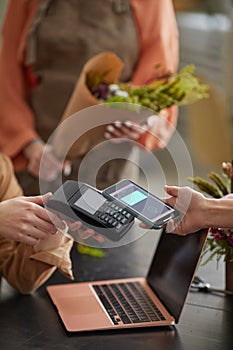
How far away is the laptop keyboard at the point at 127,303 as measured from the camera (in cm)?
152

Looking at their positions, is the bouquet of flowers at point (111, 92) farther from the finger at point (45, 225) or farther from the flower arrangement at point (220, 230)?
the finger at point (45, 225)

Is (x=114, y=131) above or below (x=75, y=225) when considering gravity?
below

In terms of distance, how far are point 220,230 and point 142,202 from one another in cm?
29

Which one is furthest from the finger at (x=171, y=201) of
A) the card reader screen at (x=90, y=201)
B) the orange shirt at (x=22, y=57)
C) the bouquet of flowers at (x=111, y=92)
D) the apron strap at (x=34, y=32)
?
the apron strap at (x=34, y=32)

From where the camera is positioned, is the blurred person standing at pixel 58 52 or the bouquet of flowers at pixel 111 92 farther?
the blurred person standing at pixel 58 52

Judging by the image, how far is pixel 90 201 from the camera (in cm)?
142

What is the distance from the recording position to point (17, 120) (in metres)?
2.36

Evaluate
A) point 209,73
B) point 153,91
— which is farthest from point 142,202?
point 209,73

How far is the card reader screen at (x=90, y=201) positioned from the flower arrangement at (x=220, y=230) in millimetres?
307

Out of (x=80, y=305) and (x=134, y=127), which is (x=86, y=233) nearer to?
(x=80, y=305)

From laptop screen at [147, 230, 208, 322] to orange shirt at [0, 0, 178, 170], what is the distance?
0.63 m

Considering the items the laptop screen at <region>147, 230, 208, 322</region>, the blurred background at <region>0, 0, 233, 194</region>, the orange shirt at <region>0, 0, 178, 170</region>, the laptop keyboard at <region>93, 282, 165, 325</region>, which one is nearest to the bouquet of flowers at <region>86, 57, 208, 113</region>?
the orange shirt at <region>0, 0, 178, 170</region>

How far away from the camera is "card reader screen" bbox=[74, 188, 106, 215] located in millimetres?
1410

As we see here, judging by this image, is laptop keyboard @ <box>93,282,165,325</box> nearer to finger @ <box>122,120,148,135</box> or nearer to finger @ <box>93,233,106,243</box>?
finger @ <box>93,233,106,243</box>
